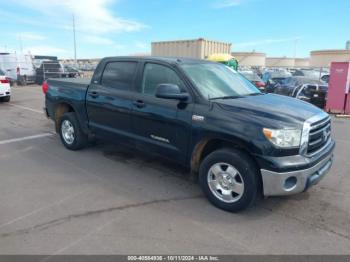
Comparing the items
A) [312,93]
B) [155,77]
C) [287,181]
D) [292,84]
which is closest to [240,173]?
[287,181]

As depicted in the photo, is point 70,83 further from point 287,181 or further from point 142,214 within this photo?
point 287,181

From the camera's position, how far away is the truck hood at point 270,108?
3.52 metres

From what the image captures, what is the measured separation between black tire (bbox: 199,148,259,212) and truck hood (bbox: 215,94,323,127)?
19.3 inches

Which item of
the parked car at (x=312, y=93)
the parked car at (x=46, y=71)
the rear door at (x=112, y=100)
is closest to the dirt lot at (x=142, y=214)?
the rear door at (x=112, y=100)

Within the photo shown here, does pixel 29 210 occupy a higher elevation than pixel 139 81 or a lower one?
lower

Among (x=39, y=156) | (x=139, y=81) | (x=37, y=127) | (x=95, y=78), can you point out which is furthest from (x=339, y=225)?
(x=37, y=127)

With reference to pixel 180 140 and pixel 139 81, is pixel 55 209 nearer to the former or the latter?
pixel 180 140

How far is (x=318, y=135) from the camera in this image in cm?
380

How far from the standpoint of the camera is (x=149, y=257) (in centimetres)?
293

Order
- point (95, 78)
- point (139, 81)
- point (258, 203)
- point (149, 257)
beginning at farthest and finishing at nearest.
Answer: point (95, 78) → point (139, 81) → point (258, 203) → point (149, 257)

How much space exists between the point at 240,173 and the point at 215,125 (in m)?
0.63

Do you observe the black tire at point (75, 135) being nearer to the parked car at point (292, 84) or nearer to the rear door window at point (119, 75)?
the rear door window at point (119, 75)

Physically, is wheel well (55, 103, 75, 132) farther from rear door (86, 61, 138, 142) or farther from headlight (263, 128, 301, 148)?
headlight (263, 128, 301, 148)

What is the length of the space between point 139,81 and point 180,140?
120 centimetres
